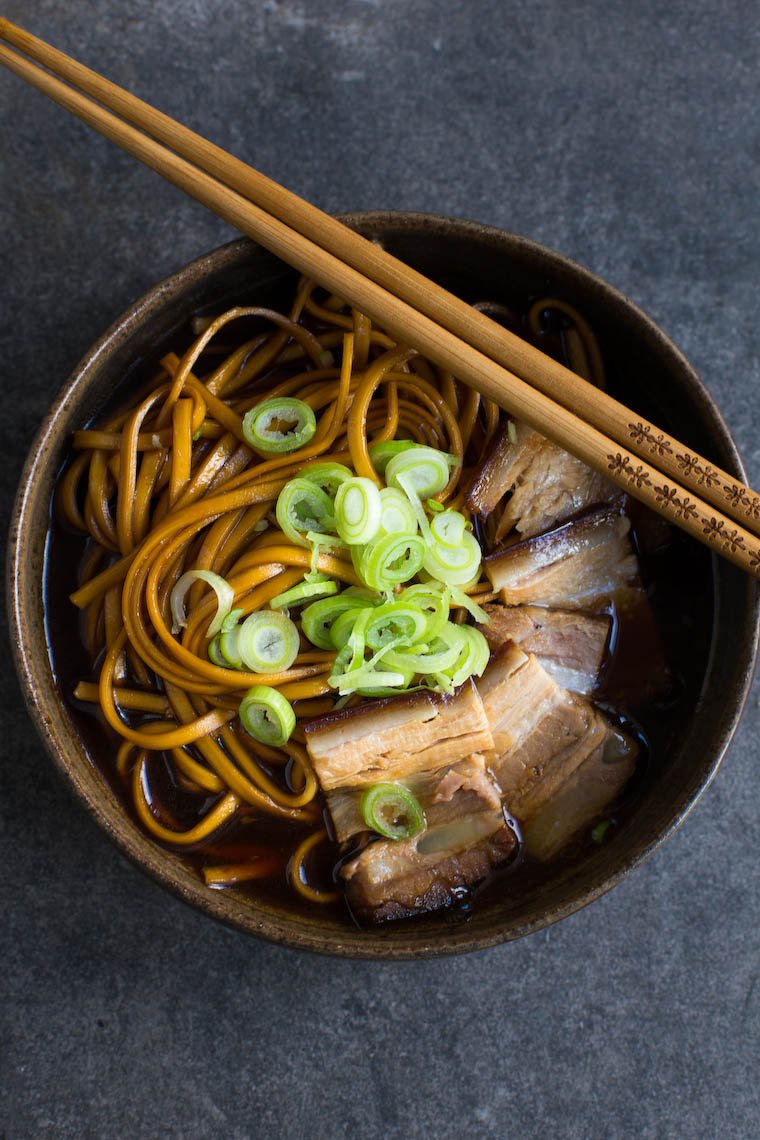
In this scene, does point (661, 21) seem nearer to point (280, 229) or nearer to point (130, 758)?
point (280, 229)

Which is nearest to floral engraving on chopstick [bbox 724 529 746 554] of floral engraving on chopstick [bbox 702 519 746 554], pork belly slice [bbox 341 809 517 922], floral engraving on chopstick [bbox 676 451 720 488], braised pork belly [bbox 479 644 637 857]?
floral engraving on chopstick [bbox 702 519 746 554]

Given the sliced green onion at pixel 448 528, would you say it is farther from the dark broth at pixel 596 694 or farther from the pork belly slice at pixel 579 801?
the pork belly slice at pixel 579 801

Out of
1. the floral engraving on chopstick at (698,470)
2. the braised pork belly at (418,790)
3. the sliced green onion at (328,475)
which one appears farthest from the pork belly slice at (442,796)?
the floral engraving on chopstick at (698,470)

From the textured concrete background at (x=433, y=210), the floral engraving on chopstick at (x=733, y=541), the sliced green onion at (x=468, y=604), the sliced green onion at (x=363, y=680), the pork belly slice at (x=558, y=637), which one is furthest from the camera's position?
the textured concrete background at (x=433, y=210)

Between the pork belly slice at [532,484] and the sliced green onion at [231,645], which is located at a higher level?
the pork belly slice at [532,484]

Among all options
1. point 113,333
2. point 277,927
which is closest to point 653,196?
point 113,333

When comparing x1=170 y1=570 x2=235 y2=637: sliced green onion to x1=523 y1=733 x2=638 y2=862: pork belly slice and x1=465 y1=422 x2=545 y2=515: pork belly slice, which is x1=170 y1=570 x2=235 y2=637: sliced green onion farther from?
x1=523 y1=733 x2=638 y2=862: pork belly slice

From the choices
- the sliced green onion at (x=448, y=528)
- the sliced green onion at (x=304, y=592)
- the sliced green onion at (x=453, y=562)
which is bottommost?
the sliced green onion at (x=304, y=592)

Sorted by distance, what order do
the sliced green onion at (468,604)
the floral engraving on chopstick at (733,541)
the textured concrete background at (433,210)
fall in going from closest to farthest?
the floral engraving on chopstick at (733,541) → the sliced green onion at (468,604) → the textured concrete background at (433,210)
